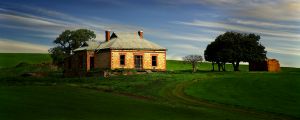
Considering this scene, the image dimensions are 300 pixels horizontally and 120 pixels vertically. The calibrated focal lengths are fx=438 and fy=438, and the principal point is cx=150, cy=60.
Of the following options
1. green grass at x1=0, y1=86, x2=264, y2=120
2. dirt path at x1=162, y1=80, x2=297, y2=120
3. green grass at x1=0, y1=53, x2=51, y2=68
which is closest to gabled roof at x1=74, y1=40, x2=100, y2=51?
dirt path at x1=162, y1=80, x2=297, y2=120

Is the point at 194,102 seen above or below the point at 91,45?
below

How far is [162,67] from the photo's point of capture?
263ft

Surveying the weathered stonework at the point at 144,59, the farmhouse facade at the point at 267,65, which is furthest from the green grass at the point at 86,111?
the farmhouse facade at the point at 267,65

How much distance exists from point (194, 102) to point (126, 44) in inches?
1571

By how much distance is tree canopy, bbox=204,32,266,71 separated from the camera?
85.9 m

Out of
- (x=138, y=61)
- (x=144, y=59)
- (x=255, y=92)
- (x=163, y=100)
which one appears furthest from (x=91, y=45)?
(x=163, y=100)

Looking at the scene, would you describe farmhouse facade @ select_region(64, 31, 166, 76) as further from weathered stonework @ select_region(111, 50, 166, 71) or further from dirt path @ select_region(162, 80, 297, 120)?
dirt path @ select_region(162, 80, 297, 120)

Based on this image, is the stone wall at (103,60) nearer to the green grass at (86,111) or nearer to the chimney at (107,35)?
the chimney at (107,35)

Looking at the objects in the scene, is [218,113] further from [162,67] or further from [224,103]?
[162,67]

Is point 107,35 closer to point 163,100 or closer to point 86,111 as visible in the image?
point 163,100

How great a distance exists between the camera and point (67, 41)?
339 ft

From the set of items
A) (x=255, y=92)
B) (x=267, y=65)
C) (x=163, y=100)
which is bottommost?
(x=163, y=100)

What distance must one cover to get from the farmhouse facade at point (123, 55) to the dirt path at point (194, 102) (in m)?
24.1

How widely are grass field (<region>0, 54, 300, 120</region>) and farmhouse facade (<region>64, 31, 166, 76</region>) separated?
1434 cm
